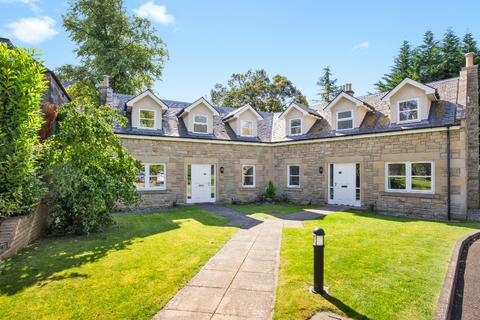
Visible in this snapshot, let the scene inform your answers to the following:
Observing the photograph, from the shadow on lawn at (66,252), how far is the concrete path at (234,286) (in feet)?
8.56

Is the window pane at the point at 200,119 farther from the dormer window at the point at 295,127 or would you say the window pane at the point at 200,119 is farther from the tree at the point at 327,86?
the tree at the point at 327,86

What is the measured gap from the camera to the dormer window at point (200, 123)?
1773cm

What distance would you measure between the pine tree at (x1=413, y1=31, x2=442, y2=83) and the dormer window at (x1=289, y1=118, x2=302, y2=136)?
65.9ft

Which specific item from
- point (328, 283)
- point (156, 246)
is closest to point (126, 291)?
point (156, 246)

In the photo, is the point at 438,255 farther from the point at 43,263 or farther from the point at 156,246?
the point at 43,263

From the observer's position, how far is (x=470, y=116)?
1541cm

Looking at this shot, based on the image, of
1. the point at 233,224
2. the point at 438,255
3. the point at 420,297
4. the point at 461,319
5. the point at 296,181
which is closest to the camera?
the point at 461,319

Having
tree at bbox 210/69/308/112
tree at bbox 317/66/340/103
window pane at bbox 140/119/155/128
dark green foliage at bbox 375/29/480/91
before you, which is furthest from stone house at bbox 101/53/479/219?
tree at bbox 317/66/340/103

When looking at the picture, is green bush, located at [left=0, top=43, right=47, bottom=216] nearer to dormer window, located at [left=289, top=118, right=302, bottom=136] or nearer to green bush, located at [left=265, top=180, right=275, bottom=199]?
green bush, located at [left=265, top=180, right=275, bottom=199]

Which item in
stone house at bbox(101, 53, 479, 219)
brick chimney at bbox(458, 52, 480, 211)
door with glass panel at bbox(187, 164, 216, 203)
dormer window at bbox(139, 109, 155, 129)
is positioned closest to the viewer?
stone house at bbox(101, 53, 479, 219)

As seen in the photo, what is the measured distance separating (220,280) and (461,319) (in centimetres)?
425

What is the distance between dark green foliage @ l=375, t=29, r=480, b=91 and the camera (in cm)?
2744

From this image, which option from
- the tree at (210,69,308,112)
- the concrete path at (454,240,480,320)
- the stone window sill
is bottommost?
the concrete path at (454,240,480,320)

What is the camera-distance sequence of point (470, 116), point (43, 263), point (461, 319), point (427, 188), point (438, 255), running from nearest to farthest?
point (461, 319) < point (43, 263) < point (438, 255) < point (427, 188) < point (470, 116)
